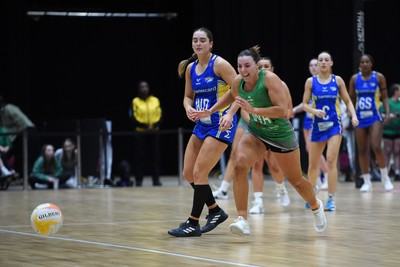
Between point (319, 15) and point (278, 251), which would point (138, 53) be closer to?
point (319, 15)

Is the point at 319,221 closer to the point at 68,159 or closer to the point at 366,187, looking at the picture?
the point at 366,187

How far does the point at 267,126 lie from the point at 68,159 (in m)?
10.3

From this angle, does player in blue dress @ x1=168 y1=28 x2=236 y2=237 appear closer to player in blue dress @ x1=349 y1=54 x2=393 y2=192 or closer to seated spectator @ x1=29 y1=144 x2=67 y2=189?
player in blue dress @ x1=349 y1=54 x2=393 y2=192

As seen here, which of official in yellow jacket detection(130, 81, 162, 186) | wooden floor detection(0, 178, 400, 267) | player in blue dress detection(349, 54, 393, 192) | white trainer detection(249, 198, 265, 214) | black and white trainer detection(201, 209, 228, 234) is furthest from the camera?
official in yellow jacket detection(130, 81, 162, 186)

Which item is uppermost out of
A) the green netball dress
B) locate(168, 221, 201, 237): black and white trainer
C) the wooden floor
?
the green netball dress

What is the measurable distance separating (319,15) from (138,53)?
5.52 meters

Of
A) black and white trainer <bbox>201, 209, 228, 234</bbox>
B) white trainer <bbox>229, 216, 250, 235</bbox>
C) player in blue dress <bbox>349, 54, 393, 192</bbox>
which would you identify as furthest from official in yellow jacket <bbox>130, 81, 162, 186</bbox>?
white trainer <bbox>229, 216, 250, 235</bbox>

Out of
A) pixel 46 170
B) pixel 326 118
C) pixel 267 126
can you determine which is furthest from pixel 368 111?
pixel 267 126

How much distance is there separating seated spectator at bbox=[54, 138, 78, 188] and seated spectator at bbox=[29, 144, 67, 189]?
81mm

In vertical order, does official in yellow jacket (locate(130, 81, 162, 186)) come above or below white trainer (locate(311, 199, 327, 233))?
above

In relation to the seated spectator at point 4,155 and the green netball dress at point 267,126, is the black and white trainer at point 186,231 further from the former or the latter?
the seated spectator at point 4,155

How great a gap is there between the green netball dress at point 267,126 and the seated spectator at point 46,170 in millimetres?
9924

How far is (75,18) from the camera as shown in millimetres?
23484

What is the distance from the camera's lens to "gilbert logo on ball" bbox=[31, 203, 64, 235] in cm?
862
